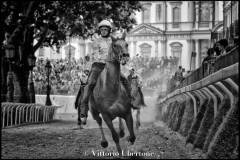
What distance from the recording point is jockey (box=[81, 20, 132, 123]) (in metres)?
8.11

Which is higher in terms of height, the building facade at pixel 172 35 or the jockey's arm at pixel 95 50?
the building facade at pixel 172 35

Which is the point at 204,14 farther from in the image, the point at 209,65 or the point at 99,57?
the point at 99,57

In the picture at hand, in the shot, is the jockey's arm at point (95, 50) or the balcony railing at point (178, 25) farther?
the balcony railing at point (178, 25)

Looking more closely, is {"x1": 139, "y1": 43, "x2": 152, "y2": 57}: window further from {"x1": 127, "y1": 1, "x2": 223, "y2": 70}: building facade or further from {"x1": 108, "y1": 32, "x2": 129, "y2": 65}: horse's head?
{"x1": 108, "y1": 32, "x2": 129, "y2": 65}: horse's head

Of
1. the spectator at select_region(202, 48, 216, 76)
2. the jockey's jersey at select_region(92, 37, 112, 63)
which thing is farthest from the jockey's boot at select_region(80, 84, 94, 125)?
the spectator at select_region(202, 48, 216, 76)

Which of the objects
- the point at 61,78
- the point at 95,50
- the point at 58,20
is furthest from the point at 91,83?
the point at 61,78

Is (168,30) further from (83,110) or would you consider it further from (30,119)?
(83,110)

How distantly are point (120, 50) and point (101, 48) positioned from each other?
115 centimetres

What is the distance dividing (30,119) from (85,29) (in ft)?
18.5

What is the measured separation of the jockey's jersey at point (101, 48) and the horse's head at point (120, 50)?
65 centimetres

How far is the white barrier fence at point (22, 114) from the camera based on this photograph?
18266mm

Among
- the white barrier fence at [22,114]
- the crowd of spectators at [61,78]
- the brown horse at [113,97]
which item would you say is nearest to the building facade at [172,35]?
the crowd of spectators at [61,78]

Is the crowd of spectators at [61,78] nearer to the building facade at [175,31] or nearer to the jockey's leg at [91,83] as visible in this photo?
the jockey's leg at [91,83]

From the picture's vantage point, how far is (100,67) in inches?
328
